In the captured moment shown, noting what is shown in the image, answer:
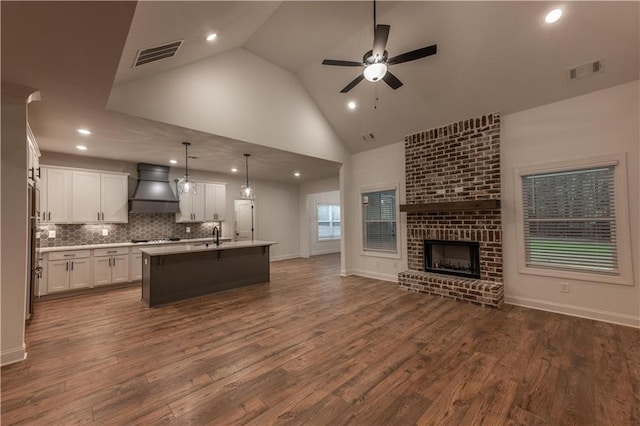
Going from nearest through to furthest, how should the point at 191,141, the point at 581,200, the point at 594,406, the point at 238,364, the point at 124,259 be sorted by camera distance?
the point at 594,406, the point at 238,364, the point at 581,200, the point at 191,141, the point at 124,259

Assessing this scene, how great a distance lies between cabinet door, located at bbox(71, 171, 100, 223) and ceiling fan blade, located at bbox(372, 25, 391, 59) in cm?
604

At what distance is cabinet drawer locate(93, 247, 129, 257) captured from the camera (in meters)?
5.20

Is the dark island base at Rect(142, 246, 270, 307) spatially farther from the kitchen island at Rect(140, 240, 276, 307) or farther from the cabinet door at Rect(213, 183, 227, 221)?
the cabinet door at Rect(213, 183, 227, 221)

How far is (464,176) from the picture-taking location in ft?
15.5

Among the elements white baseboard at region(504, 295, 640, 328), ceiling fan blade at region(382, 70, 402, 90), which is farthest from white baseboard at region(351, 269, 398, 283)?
ceiling fan blade at region(382, 70, 402, 90)

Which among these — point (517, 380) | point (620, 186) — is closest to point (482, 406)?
point (517, 380)

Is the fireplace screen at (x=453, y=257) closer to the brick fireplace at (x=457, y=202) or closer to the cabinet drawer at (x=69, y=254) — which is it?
the brick fireplace at (x=457, y=202)

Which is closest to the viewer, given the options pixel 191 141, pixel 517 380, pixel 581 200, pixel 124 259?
pixel 517 380

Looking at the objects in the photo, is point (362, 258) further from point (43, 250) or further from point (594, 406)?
point (43, 250)

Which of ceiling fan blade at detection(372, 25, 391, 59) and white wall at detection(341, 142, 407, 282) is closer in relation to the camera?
ceiling fan blade at detection(372, 25, 391, 59)

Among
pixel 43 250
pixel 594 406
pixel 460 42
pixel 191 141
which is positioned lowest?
pixel 594 406

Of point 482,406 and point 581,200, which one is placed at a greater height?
point 581,200

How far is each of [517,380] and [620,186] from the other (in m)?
3.11

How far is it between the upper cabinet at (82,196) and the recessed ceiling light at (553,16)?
7779 millimetres
